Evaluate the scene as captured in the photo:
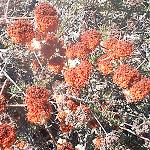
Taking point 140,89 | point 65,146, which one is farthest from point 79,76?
point 65,146

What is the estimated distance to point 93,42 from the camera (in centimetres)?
467

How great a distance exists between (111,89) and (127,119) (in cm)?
43

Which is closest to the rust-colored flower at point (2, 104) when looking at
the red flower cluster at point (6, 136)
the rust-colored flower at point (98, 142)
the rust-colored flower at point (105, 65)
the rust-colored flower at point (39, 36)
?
the red flower cluster at point (6, 136)

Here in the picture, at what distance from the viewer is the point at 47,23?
4652 millimetres

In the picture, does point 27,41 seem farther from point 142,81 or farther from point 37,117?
point 142,81

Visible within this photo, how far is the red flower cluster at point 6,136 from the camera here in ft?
12.5

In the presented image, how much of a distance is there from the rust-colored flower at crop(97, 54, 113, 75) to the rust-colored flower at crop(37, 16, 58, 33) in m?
0.73

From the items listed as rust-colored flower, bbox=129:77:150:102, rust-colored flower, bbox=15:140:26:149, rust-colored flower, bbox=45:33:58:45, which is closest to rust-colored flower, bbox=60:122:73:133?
rust-colored flower, bbox=15:140:26:149

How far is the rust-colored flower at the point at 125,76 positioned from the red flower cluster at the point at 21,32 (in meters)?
1.17

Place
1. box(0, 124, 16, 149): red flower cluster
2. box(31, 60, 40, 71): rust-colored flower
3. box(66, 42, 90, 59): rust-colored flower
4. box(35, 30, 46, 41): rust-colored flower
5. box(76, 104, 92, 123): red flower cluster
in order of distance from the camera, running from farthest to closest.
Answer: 1. box(31, 60, 40, 71): rust-colored flower
2. box(35, 30, 46, 41): rust-colored flower
3. box(66, 42, 90, 59): rust-colored flower
4. box(76, 104, 92, 123): red flower cluster
5. box(0, 124, 16, 149): red flower cluster

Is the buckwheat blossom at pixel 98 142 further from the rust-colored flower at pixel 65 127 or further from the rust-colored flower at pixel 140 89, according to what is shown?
the rust-colored flower at pixel 140 89

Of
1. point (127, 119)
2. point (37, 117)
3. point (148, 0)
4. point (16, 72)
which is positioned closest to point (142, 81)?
point (127, 119)

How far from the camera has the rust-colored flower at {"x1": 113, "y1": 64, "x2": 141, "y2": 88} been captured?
14.0ft

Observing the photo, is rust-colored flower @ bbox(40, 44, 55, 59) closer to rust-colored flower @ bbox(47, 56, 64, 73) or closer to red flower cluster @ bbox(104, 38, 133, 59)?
rust-colored flower @ bbox(47, 56, 64, 73)
